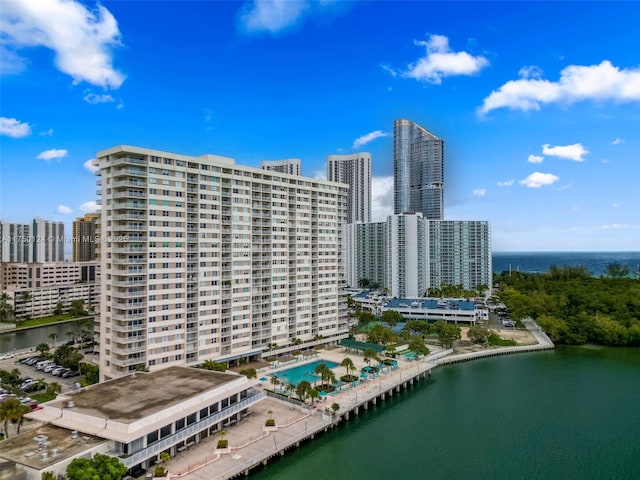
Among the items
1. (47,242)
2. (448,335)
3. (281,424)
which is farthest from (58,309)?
(448,335)

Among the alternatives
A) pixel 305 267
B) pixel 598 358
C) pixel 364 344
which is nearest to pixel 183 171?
pixel 305 267

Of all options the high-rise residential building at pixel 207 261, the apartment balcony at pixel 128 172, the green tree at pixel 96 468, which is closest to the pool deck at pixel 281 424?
the green tree at pixel 96 468

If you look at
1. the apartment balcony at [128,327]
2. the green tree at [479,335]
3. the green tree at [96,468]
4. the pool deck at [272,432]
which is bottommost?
the pool deck at [272,432]

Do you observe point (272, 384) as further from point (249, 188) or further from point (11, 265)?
point (11, 265)

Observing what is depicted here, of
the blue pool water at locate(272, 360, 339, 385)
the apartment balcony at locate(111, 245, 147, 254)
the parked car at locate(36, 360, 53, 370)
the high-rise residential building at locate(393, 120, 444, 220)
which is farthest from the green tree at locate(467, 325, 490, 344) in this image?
the high-rise residential building at locate(393, 120, 444, 220)

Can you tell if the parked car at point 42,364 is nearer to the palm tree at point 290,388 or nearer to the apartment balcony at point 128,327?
the apartment balcony at point 128,327

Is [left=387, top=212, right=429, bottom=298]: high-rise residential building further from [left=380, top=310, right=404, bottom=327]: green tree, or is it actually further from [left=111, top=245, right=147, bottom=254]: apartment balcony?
[left=111, top=245, right=147, bottom=254]: apartment balcony

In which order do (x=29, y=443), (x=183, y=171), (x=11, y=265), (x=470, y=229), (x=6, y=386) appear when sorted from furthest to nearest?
1. (x=470, y=229)
2. (x=11, y=265)
3. (x=183, y=171)
4. (x=6, y=386)
5. (x=29, y=443)

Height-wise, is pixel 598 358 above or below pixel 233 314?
below
